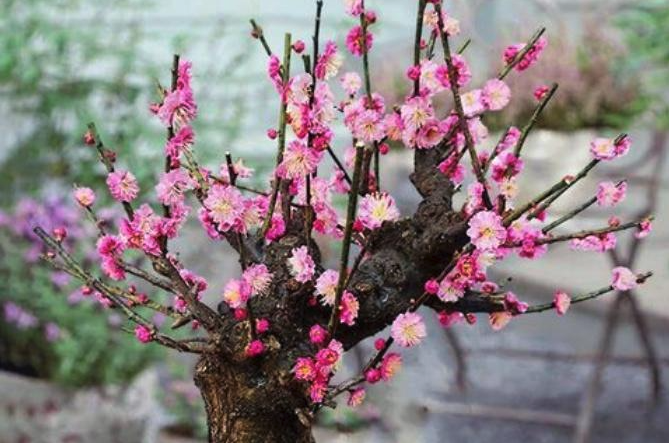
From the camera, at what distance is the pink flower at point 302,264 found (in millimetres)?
914

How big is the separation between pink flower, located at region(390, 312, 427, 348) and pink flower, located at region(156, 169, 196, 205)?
0.18 m

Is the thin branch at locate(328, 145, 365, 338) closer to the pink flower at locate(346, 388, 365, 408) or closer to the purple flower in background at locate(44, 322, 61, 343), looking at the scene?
the pink flower at locate(346, 388, 365, 408)

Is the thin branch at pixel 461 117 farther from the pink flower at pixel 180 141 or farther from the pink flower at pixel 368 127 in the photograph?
the pink flower at pixel 180 141

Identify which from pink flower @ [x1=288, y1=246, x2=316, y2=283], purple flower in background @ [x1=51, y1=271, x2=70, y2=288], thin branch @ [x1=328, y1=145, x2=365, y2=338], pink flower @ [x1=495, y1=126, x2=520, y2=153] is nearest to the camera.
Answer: thin branch @ [x1=328, y1=145, x2=365, y2=338]

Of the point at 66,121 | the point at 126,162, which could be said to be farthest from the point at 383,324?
the point at 66,121

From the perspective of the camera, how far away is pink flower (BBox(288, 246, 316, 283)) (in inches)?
36.0

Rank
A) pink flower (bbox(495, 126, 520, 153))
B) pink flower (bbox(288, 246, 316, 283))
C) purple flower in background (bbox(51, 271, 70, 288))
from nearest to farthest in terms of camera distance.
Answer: pink flower (bbox(288, 246, 316, 283)) → pink flower (bbox(495, 126, 520, 153)) → purple flower in background (bbox(51, 271, 70, 288))

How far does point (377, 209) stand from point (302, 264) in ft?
0.23

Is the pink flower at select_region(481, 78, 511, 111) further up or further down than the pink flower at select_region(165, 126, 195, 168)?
further up

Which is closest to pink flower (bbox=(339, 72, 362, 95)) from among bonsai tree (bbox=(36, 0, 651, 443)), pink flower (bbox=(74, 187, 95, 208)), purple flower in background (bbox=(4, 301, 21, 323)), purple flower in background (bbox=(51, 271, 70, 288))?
bonsai tree (bbox=(36, 0, 651, 443))

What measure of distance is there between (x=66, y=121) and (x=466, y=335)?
4.35 ft

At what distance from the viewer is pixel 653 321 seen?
12.5 ft

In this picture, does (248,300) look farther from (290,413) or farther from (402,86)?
(402,86)

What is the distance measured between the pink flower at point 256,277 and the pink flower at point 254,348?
35mm
